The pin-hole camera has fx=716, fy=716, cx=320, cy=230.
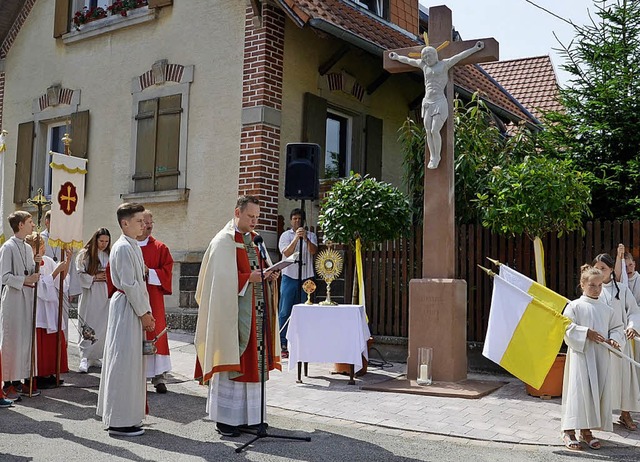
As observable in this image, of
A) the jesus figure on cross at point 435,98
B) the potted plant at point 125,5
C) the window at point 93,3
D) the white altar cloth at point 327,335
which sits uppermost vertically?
the window at point 93,3

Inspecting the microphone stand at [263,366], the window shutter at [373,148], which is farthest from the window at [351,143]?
the microphone stand at [263,366]

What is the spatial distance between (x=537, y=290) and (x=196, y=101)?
7.24 metres

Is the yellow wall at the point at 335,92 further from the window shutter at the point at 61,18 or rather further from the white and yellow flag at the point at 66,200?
the window shutter at the point at 61,18

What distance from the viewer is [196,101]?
11.9m

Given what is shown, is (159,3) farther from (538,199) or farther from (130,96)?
(538,199)

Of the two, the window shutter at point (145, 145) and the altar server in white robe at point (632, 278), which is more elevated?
the window shutter at point (145, 145)

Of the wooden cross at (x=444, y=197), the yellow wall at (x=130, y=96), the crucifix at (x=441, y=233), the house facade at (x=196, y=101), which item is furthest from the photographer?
the yellow wall at (x=130, y=96)

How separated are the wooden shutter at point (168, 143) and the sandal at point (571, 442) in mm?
8056

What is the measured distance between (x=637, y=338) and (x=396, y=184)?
813 cm

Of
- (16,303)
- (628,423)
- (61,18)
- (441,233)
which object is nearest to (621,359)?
(628,423)

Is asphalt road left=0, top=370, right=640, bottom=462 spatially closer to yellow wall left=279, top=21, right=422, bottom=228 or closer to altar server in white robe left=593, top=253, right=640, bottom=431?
altar server in white robe left=593, top=253, right=640, bottom=431

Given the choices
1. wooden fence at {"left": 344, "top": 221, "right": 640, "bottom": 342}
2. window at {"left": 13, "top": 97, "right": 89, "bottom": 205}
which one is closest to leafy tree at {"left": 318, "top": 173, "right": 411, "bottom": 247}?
wooden fence at {"left": 344, "top": 221, "right": 640, "bottom": 342}

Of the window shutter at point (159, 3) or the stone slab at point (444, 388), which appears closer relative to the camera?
the stone slab at point (444, 388)

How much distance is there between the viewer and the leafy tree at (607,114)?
9.67 metres
